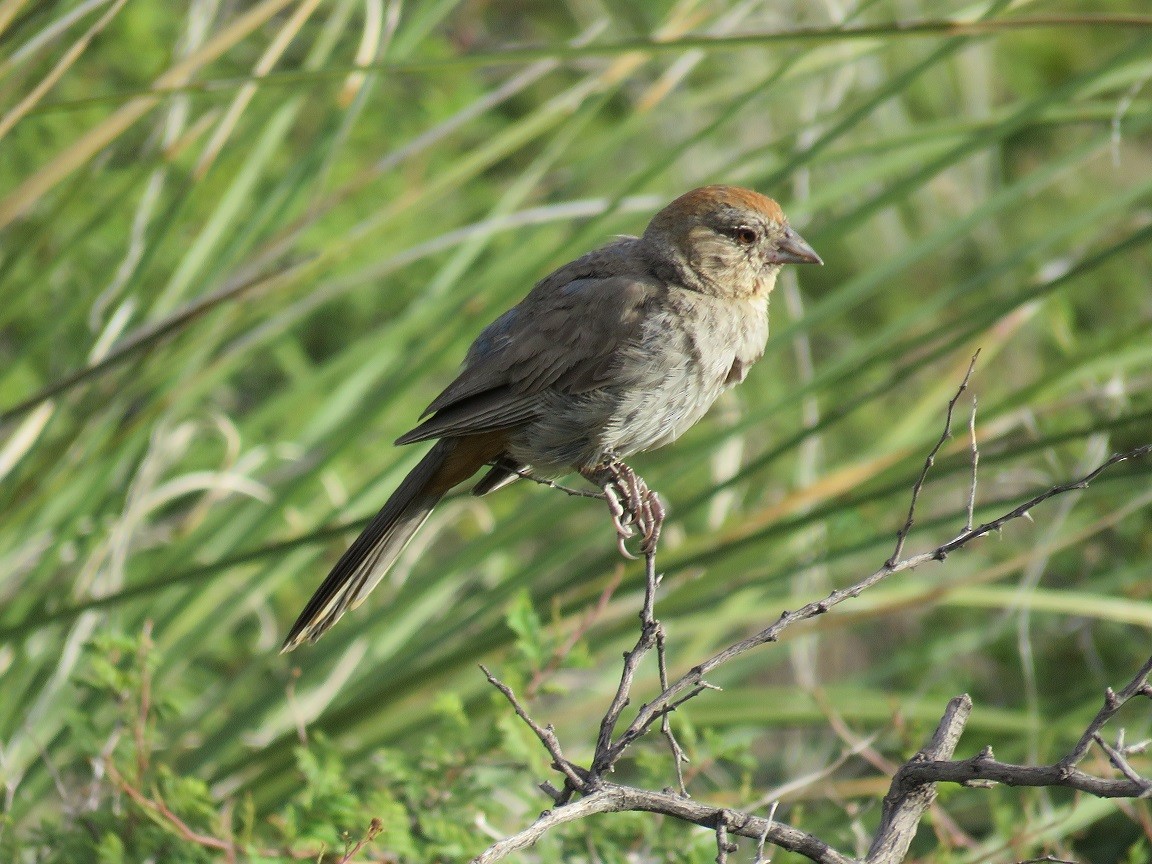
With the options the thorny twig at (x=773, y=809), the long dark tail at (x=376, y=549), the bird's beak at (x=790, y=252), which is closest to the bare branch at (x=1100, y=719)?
the thorny twig at (x=773, y=809)

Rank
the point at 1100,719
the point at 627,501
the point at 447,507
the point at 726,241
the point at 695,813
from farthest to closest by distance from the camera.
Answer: the point at 447,507 < the point at 726,241 < the point at 627,501 < the point at 695,813 < the point at 1100,719

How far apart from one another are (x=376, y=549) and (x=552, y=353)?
0.54m

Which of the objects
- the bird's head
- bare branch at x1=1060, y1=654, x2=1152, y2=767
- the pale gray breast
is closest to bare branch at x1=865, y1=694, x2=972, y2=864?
bare branch at x1=1060, y1=654, x2=1152, y2=767

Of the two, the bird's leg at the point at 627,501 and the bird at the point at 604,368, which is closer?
the bird's leg at the point at 627,501

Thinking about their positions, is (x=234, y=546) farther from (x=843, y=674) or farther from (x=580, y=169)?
(x=843, y=674)

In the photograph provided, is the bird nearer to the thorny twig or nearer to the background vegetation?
the background vegetation

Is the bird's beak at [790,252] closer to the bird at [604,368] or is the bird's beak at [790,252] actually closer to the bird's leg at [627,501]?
the bird at [604,368]

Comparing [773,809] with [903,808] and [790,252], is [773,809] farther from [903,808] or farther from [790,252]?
[790,252]

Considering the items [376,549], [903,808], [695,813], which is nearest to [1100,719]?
[903,808]

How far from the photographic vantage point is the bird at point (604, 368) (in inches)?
105

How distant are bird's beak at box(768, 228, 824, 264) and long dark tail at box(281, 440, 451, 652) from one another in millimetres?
821

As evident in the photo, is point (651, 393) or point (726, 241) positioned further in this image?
point (726, 241)

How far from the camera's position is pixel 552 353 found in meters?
2.76

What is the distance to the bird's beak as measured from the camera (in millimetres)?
2916
